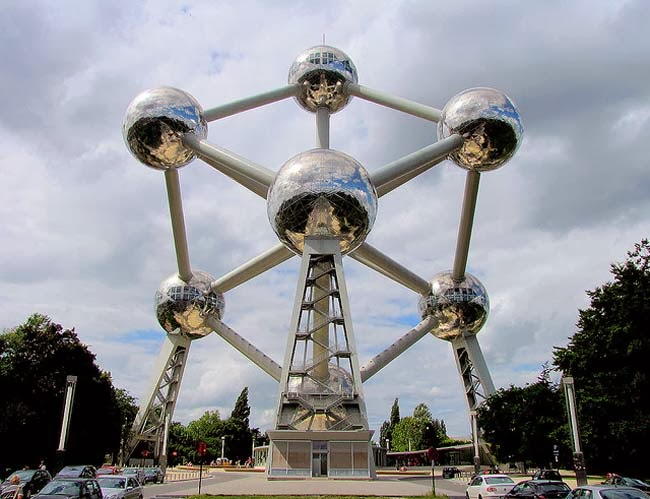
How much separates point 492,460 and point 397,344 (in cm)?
912

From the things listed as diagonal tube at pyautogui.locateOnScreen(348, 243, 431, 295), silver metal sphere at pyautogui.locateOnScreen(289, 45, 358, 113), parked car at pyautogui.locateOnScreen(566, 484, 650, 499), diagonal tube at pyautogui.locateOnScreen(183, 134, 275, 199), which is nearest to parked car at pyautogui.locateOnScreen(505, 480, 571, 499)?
parked car at pyautogui.locateOnScreen(566, 484, 650, 499)

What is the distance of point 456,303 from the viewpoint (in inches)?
1237

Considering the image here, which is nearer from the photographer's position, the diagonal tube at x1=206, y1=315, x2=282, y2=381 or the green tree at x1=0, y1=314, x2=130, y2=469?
the green tree at x1=0, y1=314, x2=130, y2=469

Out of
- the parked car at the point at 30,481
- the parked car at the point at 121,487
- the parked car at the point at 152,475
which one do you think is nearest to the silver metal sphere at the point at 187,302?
the parked car at the point at 152,475

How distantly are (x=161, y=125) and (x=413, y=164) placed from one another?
1032cm

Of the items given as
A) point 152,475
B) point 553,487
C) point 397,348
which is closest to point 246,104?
point 397,348

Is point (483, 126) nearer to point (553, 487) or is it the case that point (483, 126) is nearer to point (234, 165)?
point (234, 165)

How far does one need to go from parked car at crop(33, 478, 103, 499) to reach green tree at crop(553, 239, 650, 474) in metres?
12.3

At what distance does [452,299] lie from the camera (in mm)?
31406

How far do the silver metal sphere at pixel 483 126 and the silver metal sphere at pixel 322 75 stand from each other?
6234mm

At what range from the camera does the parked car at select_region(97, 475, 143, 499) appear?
13.7 meters

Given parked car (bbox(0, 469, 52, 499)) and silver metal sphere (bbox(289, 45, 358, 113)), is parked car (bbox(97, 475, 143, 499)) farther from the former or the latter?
silver metal sphere (bbox(289, 45, 358, 113))

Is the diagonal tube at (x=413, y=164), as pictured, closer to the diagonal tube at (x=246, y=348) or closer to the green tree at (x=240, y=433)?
the diagonal tube at (x=246, y=348)

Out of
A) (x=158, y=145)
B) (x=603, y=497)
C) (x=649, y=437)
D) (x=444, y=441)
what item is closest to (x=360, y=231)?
(x=158, y=145)
